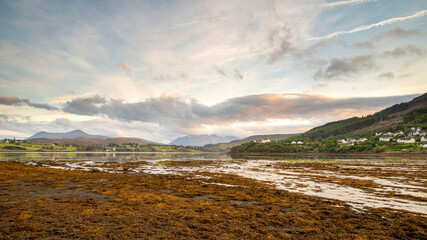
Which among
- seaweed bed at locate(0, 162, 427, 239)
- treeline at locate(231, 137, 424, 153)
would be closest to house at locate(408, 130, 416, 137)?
treeline at locate(231, 137, 424, 153)

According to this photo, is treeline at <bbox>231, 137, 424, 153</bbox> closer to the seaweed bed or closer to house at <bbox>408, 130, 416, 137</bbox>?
house at <bbox>408, 130, 416, 137</bbox>

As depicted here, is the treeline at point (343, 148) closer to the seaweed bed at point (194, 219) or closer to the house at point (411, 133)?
the house at point (411, 133)

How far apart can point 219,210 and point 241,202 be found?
289cm

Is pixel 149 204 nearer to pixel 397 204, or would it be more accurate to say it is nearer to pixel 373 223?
pixel 373 223

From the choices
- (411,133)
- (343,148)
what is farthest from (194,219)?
(411,133)

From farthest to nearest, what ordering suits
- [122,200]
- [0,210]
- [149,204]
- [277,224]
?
[122,200]
[149,204]
[0,210]
[277,224]

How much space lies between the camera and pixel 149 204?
44.1 feet

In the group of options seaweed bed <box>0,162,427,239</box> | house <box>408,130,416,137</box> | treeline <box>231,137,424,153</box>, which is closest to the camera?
seaweed bed <box>0,162,427,239</box>

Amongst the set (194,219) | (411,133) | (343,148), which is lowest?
(343,148)

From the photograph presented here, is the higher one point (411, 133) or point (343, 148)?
point (411, 133)

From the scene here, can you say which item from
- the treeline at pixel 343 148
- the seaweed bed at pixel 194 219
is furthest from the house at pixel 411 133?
the seaweed bed at pixel 194 219

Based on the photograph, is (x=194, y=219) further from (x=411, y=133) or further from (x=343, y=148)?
(x=411, y=133)

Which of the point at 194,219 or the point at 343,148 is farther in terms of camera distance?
the point at 343,148

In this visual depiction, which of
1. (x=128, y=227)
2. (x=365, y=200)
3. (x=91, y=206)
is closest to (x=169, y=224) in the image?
(x=128, y=227)
